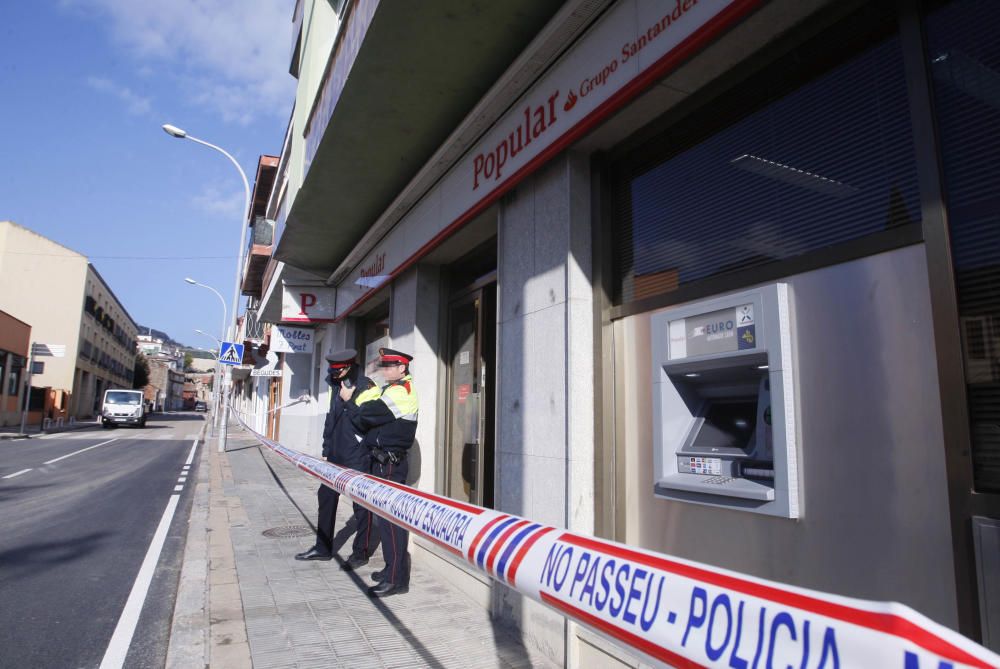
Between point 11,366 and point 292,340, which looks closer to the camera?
point 292,340

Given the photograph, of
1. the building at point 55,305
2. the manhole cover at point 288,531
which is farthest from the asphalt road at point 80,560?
the building at point 55,305

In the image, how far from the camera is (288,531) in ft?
22.2

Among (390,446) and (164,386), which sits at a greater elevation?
(164,386)

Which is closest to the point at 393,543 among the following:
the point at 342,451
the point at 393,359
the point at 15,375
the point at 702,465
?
the point at 342,451

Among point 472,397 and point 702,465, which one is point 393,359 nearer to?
point 472,397

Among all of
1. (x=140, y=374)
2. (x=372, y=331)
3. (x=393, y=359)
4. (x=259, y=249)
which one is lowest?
(x=393, y=359)

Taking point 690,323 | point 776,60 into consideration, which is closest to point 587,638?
point 690,323

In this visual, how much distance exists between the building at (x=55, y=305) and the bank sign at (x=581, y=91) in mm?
41393

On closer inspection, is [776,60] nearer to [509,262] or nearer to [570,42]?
[570,42]

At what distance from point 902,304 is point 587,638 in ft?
7.58

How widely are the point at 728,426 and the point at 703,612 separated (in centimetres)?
172

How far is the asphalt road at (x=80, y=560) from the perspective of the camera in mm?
3821

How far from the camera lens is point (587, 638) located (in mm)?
3291

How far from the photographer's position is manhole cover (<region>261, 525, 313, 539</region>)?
6.55 meters
